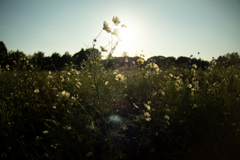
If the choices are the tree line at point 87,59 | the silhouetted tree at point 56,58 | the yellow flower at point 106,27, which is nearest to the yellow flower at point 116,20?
the yellow flower at point 106,27

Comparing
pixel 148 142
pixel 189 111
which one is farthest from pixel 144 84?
pixel 148 142

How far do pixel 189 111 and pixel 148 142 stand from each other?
0.65 m

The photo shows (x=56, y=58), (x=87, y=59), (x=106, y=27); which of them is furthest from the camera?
(x=56, y=58)

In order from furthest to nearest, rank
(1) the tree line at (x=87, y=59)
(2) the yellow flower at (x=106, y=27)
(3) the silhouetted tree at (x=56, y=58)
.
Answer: (3) the silhouetted tree at (x=56, y=58) → (1) the tree line at (x=87, y=59) → (2) the yellow flower at (x=106, y=27)

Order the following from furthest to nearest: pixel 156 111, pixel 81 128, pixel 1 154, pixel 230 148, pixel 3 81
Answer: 1. pixel 3 81
2. pixel 156 111
3. pixel 81 128
4. pixel 1 154
5. pixel 230 148

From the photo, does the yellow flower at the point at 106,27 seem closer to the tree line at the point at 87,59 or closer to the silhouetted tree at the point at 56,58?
the tree line at the point at 87,59

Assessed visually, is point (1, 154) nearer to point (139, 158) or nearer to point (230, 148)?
point (139, 158)

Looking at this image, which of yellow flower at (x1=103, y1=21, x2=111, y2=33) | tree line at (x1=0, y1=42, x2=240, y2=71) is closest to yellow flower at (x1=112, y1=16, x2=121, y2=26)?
yellow flower at (x1=103, y1=21, x2=111, y2=33)

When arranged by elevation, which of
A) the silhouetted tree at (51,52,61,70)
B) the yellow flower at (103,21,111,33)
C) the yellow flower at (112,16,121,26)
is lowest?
the yellow flower at (103,21,111,33)

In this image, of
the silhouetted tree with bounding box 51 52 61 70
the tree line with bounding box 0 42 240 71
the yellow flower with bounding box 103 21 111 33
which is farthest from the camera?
the silhouetted tree with bounding box 51 52 61 70

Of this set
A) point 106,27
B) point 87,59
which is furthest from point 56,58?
point 106,27

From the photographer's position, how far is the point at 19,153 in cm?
119

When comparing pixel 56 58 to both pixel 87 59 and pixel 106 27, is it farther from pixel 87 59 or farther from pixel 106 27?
pixel 106 27

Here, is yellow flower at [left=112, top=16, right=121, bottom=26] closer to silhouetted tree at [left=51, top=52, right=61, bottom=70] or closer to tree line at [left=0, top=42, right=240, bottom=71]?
tree line at [left=0, top=42, right=240, bottom=71]
